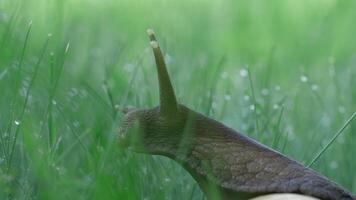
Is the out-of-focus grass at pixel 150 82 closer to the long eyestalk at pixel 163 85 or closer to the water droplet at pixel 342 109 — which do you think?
the water droplet at pixel 342 109

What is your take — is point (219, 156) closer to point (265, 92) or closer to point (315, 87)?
point (265, 92)

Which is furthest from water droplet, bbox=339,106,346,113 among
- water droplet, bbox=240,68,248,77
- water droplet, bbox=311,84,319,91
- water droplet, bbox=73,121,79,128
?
water droplet, bbox=73,121,79,128

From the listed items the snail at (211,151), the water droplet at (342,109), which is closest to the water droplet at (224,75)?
the water droplet at (342,109)

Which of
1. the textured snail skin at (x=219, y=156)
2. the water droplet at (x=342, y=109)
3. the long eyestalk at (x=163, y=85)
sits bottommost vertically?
the water droplet at (x=342, y=109)

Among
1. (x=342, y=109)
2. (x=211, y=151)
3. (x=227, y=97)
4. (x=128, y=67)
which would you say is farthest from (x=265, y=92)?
(x=211, y=151)

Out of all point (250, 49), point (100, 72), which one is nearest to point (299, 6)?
point (250, 49)

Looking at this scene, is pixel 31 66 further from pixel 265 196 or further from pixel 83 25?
pixel 83 25

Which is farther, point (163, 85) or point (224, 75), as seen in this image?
point (224, 75)
